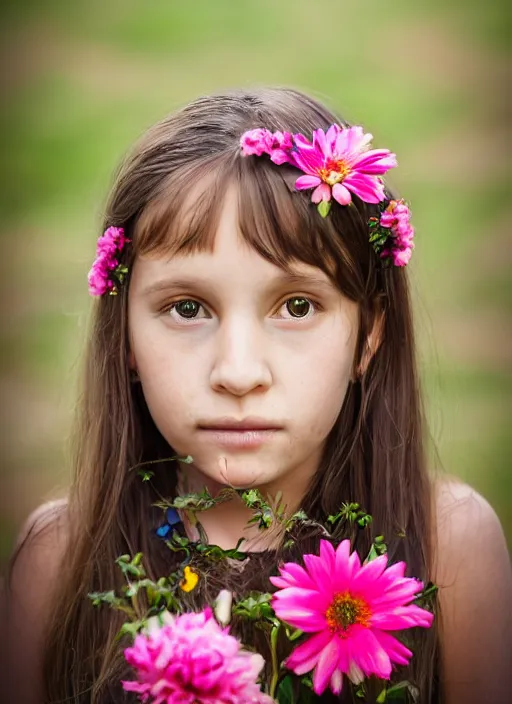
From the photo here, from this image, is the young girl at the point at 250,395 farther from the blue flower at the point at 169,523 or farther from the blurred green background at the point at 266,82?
the blurred green background at the point at 266,82

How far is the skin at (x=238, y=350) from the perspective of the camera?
140cm

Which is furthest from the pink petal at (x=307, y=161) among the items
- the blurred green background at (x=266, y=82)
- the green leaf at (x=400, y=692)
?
the blurred green background at (x=266, y=82)

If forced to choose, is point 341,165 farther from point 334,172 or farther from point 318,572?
point 318,572

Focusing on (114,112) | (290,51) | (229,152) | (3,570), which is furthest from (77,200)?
(229,152)

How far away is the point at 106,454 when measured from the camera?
1.69 m

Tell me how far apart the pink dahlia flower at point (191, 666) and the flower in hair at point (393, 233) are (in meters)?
0.64

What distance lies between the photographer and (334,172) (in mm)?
1448

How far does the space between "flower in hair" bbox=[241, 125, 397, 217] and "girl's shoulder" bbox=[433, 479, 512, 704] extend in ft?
1.87

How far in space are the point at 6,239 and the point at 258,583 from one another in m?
1.39

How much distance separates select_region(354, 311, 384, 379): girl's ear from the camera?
1.58 meters

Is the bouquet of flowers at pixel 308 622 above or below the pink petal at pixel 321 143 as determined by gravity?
below

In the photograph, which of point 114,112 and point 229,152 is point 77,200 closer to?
point 114,112

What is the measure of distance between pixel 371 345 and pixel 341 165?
286 mm

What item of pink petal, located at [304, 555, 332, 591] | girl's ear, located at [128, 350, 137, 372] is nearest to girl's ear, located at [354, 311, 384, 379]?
girl's ear, located at [128, 350, 137, 372]
